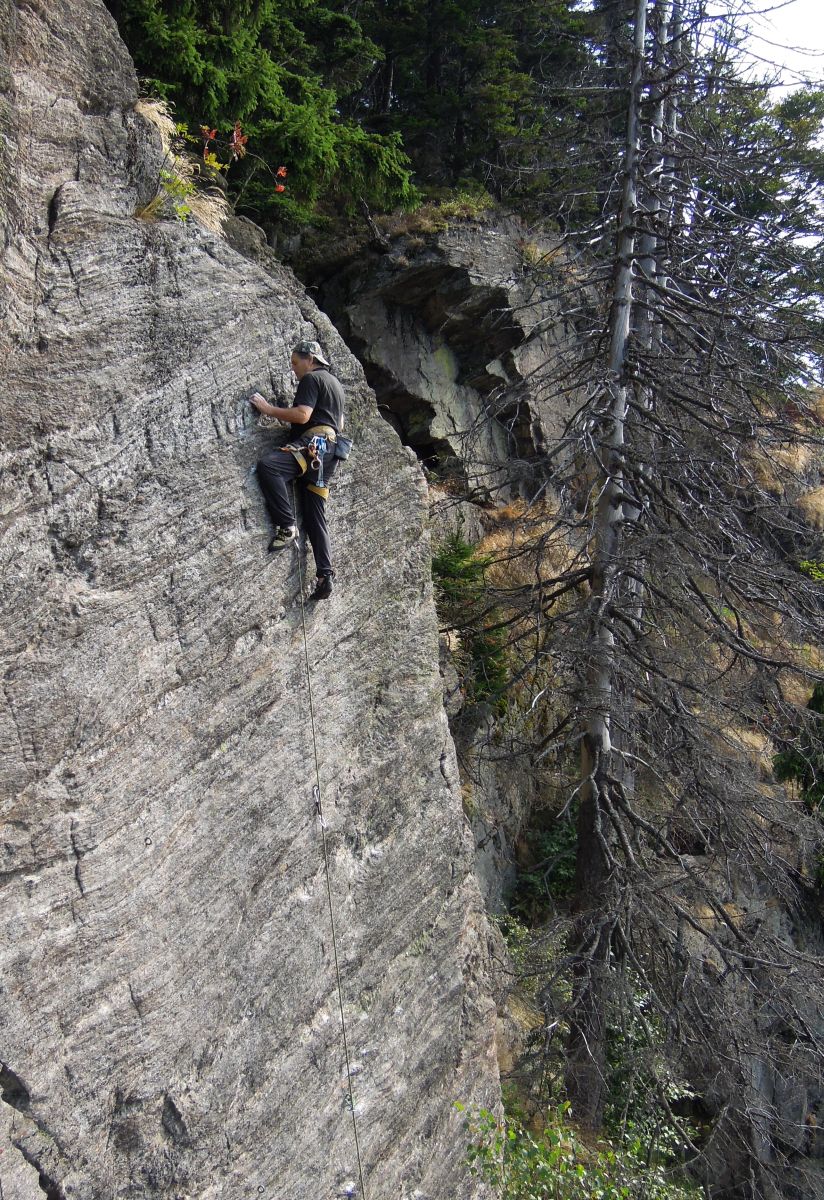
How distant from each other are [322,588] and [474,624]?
460cm

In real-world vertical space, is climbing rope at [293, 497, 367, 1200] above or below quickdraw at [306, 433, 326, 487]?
below

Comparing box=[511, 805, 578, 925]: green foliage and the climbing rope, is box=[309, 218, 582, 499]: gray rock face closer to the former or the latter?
box=[511, 805, 578, 925]: green foliage

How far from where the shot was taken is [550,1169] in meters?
7.02

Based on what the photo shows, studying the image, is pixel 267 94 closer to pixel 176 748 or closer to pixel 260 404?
pixel 260 404

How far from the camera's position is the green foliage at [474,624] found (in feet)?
38.1

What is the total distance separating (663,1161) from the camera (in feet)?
31.4

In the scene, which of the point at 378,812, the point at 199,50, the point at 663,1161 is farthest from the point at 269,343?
the point at 663,1161

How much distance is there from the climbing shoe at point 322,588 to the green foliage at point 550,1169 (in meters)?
4.07

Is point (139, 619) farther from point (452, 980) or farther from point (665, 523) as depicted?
point (665, 523)

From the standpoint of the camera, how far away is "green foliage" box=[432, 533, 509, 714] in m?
11.6

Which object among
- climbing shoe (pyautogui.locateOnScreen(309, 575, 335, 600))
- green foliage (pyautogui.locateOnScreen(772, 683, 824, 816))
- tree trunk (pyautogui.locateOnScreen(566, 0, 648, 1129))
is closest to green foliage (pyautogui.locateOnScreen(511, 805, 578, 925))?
tree trunk (pyautogui.locateOnScreen(566, 0, 648, 1129))

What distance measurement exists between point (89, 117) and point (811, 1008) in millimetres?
12035

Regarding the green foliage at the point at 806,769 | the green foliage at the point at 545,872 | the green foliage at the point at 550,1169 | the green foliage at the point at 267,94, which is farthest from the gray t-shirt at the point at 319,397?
the green foliage at the point at 806,769

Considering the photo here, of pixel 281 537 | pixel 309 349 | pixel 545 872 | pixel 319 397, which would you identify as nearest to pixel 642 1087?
pixel 545 872
